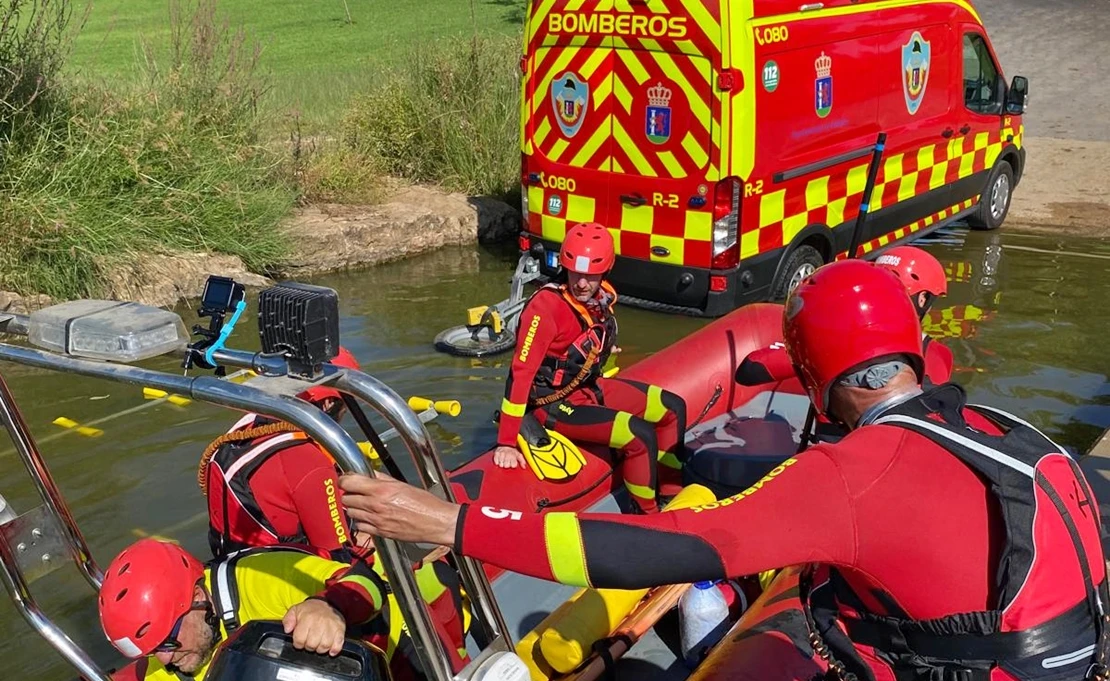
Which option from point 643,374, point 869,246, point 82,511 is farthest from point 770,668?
point 869,246

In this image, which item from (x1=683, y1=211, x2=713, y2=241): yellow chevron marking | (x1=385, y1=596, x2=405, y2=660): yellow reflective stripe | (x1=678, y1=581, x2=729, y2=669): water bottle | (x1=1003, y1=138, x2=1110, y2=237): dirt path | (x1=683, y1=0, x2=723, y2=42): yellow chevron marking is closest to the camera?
(x1=385, y1=596, x2=405, y2=660): yellow reflective stripe

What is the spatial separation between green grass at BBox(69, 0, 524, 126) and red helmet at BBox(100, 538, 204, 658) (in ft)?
27.2

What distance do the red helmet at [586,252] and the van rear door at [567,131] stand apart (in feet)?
8.45

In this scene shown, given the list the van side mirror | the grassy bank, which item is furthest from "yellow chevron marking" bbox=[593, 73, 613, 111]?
the van side mirror

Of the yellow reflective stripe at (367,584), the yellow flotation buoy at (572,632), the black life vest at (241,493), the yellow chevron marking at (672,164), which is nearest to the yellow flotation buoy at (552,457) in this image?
the yellow flotation buoy at (572,632)

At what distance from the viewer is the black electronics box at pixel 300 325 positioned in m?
1.97

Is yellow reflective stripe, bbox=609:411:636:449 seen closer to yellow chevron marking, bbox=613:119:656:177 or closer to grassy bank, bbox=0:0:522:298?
yellow chevron marking, bbox=613:119:656:177

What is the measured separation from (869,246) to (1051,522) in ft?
22.9

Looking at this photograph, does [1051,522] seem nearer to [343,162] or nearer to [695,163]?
[695,163]

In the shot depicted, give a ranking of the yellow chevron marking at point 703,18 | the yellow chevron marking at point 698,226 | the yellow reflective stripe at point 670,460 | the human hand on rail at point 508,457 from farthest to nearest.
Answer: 1. the yellow chevron marking at point 698,226
2. the yellow chevron marking at point 703,18
3. the yellow reflective stripe at point 670,460
4. the human hand on rail at point 508,457

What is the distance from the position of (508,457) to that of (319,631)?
2353 mm

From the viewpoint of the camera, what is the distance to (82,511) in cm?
550

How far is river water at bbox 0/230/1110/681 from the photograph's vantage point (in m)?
5.36

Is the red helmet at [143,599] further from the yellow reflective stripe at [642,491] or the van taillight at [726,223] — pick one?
the van taillight at [726,223]
